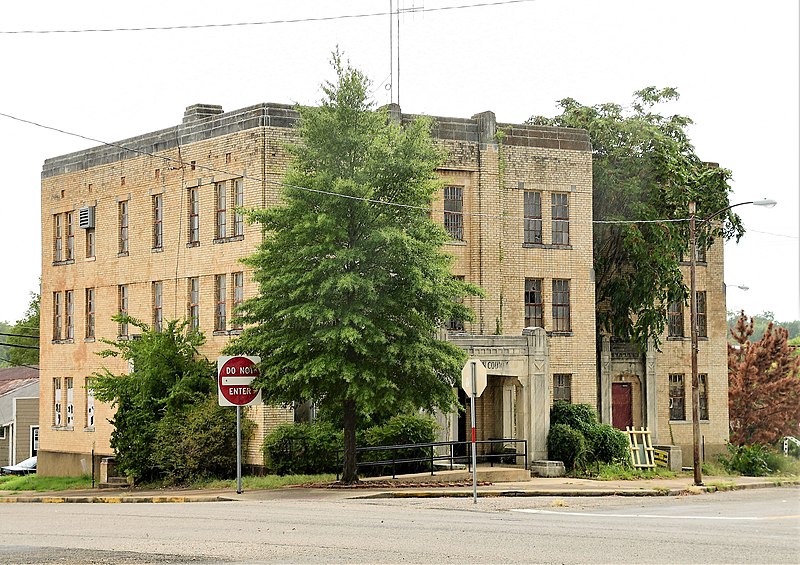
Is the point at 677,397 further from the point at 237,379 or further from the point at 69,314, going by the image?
the point at 69,314

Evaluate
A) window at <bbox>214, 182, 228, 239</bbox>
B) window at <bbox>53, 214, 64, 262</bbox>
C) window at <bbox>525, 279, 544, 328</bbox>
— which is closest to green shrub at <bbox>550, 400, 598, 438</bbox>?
window at <bbox>525, 279, 544, 328</bbox>

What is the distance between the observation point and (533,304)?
131ft

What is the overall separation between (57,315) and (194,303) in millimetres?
8818

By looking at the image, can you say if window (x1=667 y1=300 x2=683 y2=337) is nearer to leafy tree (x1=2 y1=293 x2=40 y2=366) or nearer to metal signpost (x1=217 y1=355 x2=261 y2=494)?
metal signpost (x1=217 y1=355 x2=261 y2=494)

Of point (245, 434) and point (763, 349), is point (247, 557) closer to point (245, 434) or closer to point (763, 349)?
point (245, 434)

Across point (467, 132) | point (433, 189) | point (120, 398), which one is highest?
point (467, 132)

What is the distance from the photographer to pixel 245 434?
36.1 meters

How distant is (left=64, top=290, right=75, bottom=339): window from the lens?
45.0 m

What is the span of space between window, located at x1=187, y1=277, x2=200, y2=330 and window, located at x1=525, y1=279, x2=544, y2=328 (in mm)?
10484

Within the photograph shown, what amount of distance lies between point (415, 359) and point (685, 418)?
1947 centimetres

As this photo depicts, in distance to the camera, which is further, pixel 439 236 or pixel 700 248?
pixel 700 248

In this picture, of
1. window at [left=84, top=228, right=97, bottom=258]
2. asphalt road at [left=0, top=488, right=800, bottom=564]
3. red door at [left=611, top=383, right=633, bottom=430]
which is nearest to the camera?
asphalt road at [left=0, top=488, right=800, bottom=564]

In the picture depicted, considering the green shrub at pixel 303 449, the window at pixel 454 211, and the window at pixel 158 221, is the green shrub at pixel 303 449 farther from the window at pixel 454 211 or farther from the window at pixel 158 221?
the window at pixel 158 221

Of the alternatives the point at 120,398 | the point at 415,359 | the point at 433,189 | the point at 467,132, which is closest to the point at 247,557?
the point at 415,359
